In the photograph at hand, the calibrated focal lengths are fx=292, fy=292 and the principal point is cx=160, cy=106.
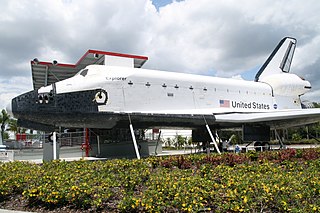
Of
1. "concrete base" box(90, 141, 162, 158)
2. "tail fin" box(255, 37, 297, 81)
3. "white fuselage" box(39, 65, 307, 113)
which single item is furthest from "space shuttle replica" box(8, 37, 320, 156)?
"concrete base" box(90, 141, 162, 158)

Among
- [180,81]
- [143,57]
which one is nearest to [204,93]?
[180,81]

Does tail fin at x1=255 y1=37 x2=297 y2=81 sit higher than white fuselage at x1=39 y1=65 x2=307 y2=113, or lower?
higher

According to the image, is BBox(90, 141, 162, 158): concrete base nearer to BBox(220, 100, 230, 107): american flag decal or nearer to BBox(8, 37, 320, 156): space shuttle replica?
BBox(8, 37, 320, 156): space shuttle replica

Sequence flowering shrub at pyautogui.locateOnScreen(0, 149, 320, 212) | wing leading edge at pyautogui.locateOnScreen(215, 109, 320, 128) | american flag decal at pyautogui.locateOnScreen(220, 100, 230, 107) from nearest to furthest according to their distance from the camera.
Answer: flowering shrub at pyautogui.locateOnScreen(0, 149, 320, 212), wing leading edge at pyautogui.locateOnScreen(215, 109, 320, 128), american flag decal at pyautogui.locateOnScreen(220, 100, 230, 107)

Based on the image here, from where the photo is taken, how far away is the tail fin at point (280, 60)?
1773 centimetres

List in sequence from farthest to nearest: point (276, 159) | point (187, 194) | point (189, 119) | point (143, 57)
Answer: point (143, 57) < point (189, 119) < point (276, 159) < point (187, 194)

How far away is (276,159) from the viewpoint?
831 centimetres

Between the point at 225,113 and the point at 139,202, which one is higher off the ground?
the point at 225,113

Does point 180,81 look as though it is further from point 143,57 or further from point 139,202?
point 139,202

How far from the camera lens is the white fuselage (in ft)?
33.2

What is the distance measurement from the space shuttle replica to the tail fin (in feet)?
3.85

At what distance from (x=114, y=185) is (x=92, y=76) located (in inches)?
231

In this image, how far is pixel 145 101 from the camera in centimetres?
1092

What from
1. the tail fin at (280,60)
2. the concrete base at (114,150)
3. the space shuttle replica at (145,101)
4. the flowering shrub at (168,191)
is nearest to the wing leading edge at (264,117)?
the space shuttle replica at (145,101)
